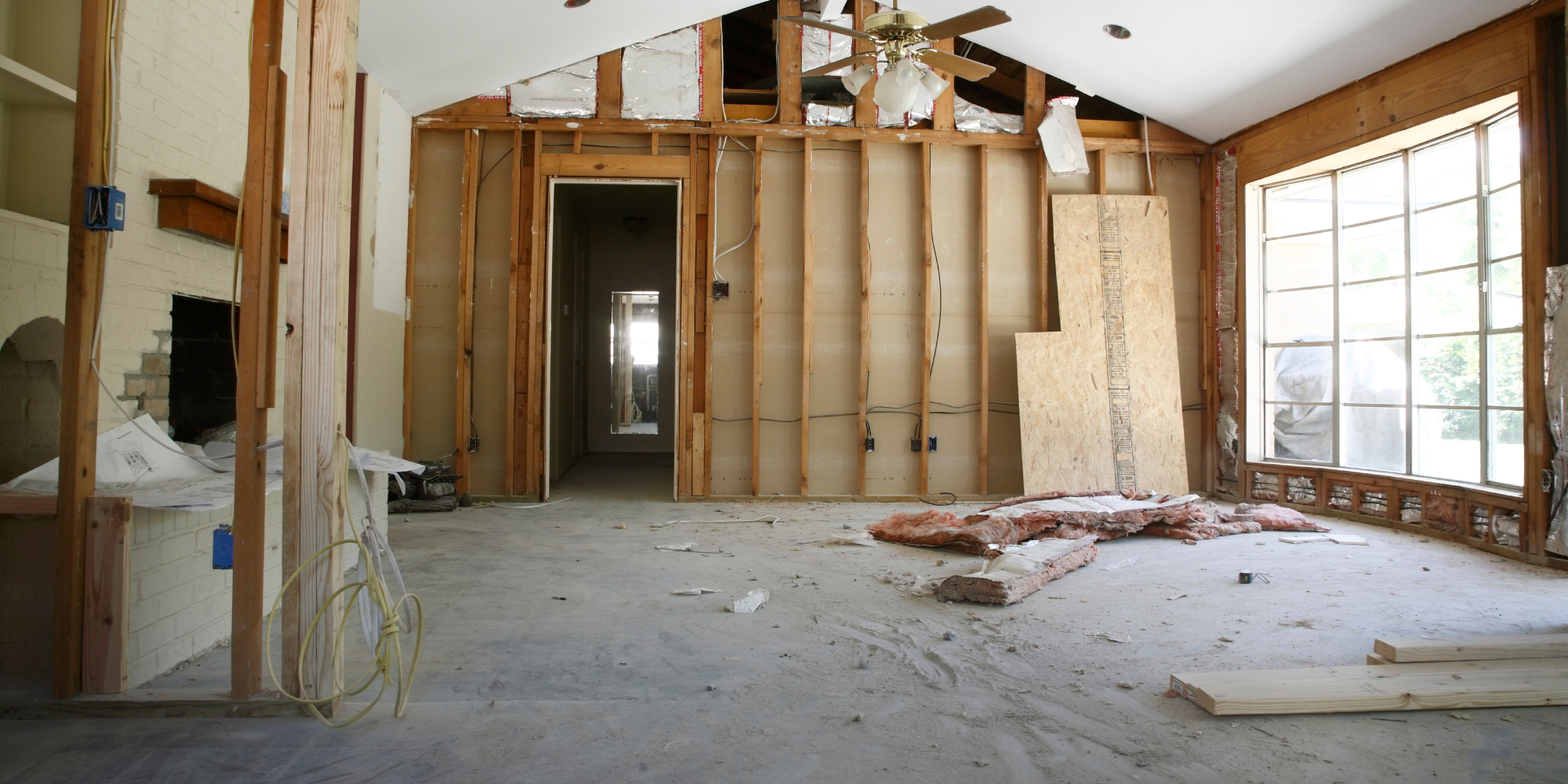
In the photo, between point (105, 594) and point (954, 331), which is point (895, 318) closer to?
point (954, 331)

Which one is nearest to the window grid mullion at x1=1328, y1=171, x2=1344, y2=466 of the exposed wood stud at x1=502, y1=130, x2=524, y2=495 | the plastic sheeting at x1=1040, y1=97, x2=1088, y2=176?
the plastic sheeting at x1=1040, y1=97, x2=1088, y2=176

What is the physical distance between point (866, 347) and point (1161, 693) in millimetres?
4119

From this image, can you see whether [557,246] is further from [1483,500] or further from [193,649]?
[1483,500]

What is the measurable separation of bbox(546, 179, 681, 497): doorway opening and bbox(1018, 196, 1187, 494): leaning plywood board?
3831mm

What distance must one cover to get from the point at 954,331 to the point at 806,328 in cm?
120

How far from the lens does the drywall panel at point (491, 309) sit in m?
6.14

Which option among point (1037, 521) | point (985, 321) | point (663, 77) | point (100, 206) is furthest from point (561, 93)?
point (1037, 521)

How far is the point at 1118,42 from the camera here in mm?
5582

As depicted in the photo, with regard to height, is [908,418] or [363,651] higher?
[908,418]

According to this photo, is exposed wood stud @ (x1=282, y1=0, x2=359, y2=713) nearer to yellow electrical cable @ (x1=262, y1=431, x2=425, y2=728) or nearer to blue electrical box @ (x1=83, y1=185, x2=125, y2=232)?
yellow electrical cable @ (x1=262, y1=431, x2=425, y2=728)

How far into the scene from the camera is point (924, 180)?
6.30 meters

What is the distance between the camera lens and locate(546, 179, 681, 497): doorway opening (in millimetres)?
8539

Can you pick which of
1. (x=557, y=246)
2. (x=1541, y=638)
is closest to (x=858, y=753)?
(x=1541, y=638)

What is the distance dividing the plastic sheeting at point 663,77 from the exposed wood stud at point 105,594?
4.78 m
